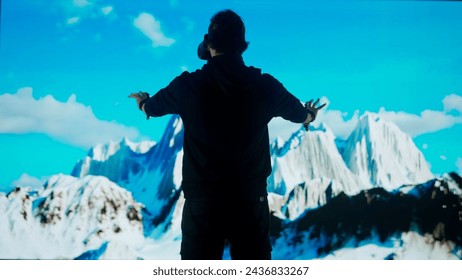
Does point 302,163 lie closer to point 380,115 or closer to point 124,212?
point 380,115

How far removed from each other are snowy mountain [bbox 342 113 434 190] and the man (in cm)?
294

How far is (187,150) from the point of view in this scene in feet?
4.58

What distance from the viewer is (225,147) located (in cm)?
137

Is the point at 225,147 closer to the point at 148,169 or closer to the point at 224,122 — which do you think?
the point at 224,122

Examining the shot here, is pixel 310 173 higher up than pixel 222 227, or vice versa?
pixel 310 173

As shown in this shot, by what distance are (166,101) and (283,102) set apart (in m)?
0.38

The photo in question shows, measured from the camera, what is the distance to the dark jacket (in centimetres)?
137

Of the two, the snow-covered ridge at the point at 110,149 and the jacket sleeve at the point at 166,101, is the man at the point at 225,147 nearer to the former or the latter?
the jacket sleeve at the point at 166,101

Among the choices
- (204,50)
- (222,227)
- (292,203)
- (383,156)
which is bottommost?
(222,227)

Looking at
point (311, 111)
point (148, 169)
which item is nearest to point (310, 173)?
point (148, 169)

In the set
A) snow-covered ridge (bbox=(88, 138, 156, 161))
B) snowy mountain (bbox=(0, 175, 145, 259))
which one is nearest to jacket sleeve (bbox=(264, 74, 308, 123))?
snow-covered ridge (bbox=(88, 138, 156, 161))

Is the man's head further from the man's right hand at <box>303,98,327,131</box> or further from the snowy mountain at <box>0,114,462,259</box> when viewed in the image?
the snowy mountain at <box>0,114,462,259</box>

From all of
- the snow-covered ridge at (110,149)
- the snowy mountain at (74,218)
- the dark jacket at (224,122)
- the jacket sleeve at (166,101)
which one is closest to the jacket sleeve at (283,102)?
the dark jacket at (224,122)

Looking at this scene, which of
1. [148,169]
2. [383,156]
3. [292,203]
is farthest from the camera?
[148,169]
